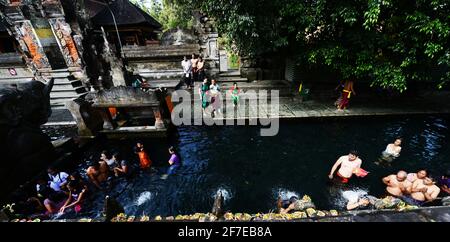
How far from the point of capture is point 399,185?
632 centimetres

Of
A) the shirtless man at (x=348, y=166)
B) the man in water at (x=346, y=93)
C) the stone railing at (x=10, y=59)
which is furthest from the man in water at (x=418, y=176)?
the stone railing at (x=10, y=59)

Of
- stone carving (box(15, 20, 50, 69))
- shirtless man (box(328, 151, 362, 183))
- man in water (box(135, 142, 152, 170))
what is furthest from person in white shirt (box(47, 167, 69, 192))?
stone carving (box(15, 20, 50, 69))

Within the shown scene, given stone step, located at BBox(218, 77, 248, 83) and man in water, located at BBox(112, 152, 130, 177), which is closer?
man in water, located at BBox(112, 152, 130, 177)

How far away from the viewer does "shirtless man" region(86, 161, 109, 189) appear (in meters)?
7.22

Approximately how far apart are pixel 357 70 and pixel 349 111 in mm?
2583

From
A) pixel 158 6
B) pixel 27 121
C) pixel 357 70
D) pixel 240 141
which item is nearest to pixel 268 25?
pixel 357 70

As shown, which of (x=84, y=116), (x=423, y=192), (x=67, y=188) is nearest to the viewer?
(x=423, y=192)

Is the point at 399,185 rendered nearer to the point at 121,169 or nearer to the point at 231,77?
the point at 121,169

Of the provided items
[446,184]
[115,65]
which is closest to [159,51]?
[115,65]

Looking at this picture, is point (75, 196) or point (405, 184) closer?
point (405, 184)

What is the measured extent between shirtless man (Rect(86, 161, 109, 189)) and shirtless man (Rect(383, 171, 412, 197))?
10.1m

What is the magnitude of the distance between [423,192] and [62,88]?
20306 millimetres

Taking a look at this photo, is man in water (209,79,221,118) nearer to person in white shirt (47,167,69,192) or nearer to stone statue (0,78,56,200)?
person in white shirt (47,167,69,192)

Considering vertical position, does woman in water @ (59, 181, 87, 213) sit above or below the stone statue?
below
